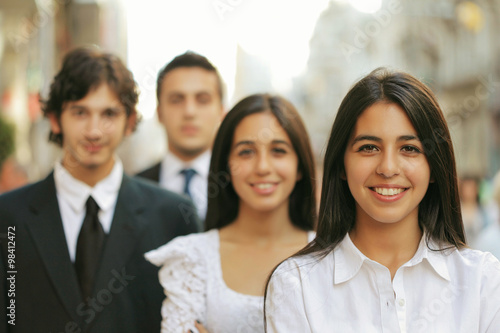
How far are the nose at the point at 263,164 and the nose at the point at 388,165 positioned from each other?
107 cm

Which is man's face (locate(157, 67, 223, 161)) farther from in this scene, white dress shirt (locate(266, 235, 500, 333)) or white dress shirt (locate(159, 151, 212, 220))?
white dress shirt (locate(266, 235, 500, 333))

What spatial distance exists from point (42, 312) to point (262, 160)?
1571 mm

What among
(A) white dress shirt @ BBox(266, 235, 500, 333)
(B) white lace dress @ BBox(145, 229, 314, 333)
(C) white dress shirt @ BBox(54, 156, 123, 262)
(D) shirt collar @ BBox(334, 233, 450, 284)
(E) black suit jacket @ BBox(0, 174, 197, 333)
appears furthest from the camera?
(C) white dress shirt @ BBox(54, 156, 123, 262)

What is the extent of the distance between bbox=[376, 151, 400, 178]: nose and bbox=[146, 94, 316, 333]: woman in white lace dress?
1.08 metres

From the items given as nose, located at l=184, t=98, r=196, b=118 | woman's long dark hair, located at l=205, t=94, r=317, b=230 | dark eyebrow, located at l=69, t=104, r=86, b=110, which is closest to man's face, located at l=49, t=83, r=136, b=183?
dark eyebrow, located at l=69, t=104, r=86, b=110

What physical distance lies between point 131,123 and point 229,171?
90cm

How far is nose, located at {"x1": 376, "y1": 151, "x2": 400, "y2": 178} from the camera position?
90.6 inches

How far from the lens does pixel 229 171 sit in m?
3.63

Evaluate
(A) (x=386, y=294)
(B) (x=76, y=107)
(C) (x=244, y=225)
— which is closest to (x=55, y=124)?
(B) (x=76, y=107)

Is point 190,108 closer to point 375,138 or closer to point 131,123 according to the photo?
point 131,123

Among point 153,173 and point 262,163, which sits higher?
point 262,163

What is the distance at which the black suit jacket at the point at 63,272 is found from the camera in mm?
3211

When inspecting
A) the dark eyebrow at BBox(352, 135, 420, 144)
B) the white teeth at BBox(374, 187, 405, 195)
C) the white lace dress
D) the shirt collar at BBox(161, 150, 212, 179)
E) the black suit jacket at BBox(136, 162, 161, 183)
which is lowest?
the white lace dress

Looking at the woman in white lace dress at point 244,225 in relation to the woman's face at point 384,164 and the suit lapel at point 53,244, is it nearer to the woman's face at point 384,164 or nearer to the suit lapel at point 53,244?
the suit lapel at point 53,244
